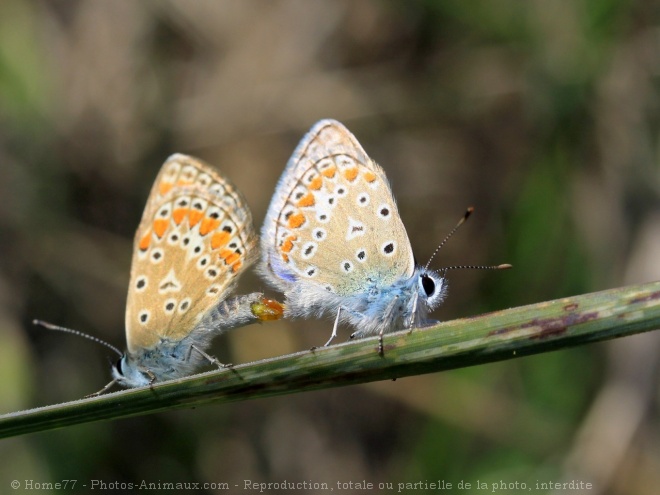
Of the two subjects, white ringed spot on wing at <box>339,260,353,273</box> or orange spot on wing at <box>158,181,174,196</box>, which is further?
orange spot on wing at <box>158,181,174,196</box>

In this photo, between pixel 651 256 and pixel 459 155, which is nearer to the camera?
pixel 651 256

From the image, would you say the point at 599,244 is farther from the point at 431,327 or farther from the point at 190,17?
the point at 190,17

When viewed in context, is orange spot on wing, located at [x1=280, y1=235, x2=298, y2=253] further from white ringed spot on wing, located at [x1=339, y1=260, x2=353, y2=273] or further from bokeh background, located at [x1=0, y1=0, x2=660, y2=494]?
bokeh background, located at [x1=0, y1=0, x2=660, y2=494]

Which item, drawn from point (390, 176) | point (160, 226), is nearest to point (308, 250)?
point (160, 226)

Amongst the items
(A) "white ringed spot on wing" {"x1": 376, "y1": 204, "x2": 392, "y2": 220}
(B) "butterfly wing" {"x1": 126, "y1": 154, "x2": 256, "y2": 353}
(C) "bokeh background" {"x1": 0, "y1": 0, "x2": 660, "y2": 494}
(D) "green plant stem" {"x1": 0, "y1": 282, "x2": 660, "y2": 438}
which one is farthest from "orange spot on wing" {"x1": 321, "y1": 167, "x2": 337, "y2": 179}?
(C) "bokeh background" {"x1": 0, "y1": 0, "x2": 660, "y2": 494}

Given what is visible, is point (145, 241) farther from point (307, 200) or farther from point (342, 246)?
point (342, 246)

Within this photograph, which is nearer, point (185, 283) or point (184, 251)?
point (185, 283)

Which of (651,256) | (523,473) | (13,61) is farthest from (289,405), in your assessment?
(13,61)
